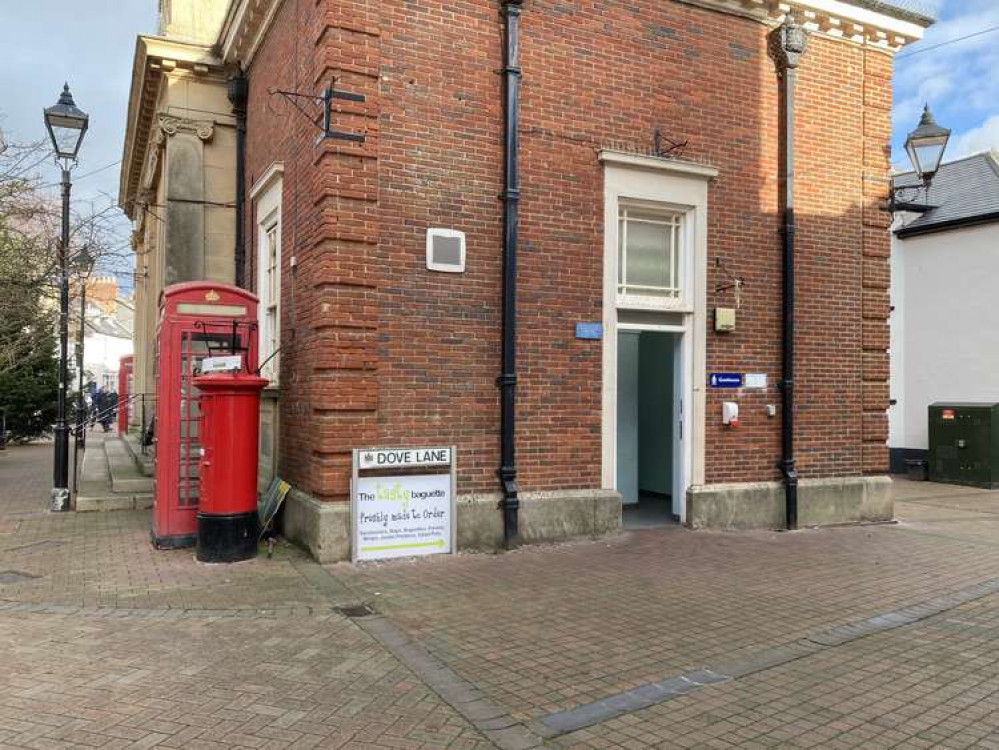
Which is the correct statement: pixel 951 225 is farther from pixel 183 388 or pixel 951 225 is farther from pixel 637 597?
pixel 183 388

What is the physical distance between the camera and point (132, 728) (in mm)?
3967

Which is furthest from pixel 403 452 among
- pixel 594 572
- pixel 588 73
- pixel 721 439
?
pixel 588 73

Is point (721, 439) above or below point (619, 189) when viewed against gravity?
below

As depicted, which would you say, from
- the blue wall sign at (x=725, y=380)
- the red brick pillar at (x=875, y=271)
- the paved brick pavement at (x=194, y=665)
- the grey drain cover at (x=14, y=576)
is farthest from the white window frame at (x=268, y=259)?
the red brick pillar at (x=875, y=271)

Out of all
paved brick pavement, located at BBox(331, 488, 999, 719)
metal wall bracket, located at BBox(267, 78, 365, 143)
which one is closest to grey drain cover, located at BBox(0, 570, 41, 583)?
paved brick pavement, located at BBox(331, 488, 999, 719)

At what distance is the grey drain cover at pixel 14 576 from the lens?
6.89 metres

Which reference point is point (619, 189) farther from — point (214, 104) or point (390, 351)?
point (214, 104)

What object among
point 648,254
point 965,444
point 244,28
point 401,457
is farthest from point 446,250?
point 965,444

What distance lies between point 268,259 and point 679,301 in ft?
18.4

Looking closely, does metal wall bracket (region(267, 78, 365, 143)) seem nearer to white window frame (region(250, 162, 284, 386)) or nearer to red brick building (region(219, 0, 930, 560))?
red brick building (region(219, 0, 930, 560))

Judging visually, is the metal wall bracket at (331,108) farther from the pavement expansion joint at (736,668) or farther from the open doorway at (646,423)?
the pavement expansion joint at (736,668)

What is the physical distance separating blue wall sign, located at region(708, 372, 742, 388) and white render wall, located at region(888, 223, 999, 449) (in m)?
9.86

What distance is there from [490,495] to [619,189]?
3860 millimetres

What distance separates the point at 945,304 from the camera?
1711 centimetres
